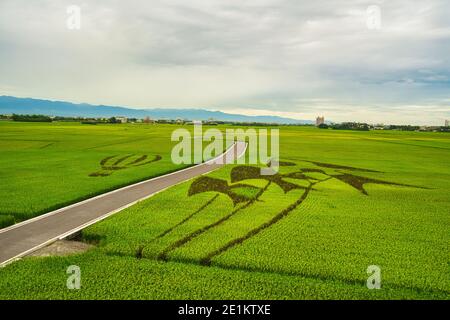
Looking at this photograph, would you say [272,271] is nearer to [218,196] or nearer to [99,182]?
[218,196]

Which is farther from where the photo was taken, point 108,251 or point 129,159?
point 129,159

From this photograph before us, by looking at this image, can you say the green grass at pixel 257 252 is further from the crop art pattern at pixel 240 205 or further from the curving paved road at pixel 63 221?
the curving paved road at pixel 63 221

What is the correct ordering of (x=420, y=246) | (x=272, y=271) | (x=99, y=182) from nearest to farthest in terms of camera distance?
1. (x=272, y=271)
2. (x=420, y=246)
3. (x=99, y=182)

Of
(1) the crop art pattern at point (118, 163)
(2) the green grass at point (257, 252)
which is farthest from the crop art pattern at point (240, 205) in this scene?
(1) the crop art pattern at point (118, 163)

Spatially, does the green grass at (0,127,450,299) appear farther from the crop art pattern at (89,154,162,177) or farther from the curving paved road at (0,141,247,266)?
the crop art pattern at (89,154,162,177)

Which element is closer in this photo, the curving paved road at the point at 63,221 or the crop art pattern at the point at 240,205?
the curving paved road at the point at 63,221

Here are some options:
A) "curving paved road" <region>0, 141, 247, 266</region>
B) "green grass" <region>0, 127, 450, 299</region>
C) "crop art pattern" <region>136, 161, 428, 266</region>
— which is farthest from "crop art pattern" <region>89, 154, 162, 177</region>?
"green grass" <region>0, 127, 450, 299</region>

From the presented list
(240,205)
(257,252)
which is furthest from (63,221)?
(257,252)
